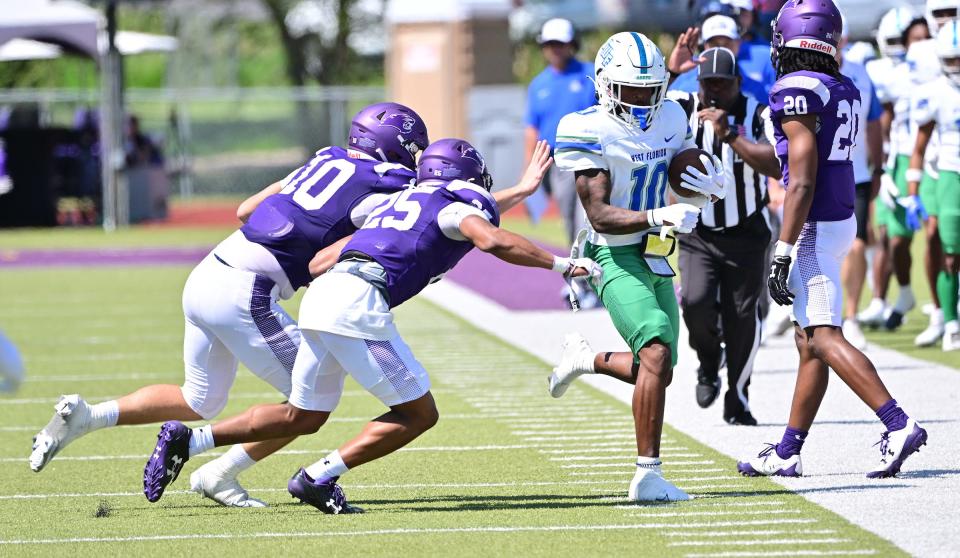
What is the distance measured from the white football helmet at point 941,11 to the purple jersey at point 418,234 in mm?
5011

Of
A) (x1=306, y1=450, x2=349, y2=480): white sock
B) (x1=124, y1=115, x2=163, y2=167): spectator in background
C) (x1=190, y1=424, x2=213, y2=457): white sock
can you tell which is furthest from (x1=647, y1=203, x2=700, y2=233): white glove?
(x1=124, y1=115, x2=163, y2=167): spectator in background

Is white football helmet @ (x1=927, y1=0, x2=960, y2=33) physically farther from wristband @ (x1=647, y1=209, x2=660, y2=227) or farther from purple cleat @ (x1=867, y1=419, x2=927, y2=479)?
wristband @ (x1=647, y1=209, x2=660, y2=227)

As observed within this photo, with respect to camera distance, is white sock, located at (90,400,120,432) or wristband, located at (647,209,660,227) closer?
wristband, located at (647,209,660,227)

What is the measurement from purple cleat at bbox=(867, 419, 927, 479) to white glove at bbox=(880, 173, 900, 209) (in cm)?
488

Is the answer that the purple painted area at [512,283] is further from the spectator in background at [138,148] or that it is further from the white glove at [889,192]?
the spectator in background at [138,148]

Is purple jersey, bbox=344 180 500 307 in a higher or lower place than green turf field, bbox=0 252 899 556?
higher

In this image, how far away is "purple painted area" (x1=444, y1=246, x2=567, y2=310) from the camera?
14094 millimetres

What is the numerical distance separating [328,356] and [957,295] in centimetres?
588

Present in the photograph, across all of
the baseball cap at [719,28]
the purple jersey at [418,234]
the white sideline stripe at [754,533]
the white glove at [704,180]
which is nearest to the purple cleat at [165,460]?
the purple jersey at [418,234]

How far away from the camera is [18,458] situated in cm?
758

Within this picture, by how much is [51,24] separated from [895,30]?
51.8 feet

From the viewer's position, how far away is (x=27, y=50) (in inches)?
1091

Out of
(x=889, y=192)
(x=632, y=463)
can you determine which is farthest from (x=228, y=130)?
(x=632, y=463)

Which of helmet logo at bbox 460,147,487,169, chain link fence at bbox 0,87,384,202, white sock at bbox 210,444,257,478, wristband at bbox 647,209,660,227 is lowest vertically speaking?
chain link fence at bbox 0,87,384,202
